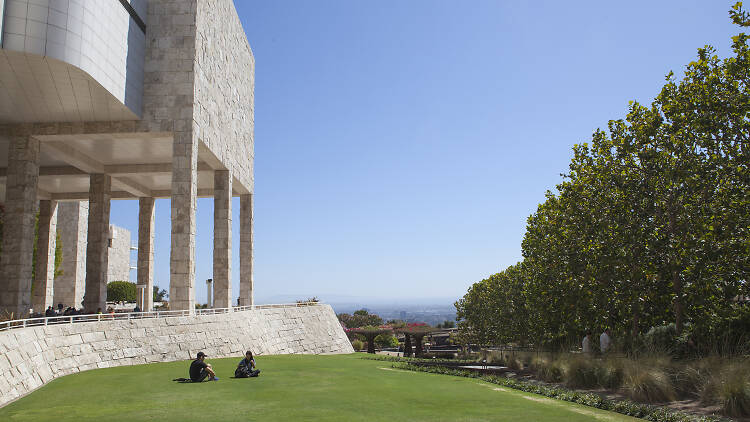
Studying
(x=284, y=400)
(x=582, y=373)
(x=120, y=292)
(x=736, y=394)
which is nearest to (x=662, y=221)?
(x=582, y=373)

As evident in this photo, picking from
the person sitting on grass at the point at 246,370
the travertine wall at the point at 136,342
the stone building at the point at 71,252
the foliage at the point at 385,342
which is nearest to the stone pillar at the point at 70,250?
the stone building at the point at 71,252

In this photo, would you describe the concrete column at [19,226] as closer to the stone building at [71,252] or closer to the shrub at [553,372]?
the stone building at [71,252]

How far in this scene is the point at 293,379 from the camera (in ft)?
55.9

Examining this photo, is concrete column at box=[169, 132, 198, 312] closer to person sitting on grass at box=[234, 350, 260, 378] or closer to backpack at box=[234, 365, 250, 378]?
person sitting on grass at box=[234, 350, 260, 378]

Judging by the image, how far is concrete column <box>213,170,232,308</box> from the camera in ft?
123

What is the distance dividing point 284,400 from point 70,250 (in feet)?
176

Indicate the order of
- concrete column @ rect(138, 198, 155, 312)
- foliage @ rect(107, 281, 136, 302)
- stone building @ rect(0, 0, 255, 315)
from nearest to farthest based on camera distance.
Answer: stone building @ rect(0, 0, 255, 315), concrete column @ rect(138, 198, 155, 312), foliage @ rect(107, 281, 136, 302)

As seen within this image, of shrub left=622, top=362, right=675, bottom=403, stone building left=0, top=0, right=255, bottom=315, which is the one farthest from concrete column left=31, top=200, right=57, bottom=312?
shrub left=622, top=362, right=675, bottom=403

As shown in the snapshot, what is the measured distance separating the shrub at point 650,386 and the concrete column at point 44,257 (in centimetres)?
4322

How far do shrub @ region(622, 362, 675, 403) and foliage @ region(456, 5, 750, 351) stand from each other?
14.1 feet

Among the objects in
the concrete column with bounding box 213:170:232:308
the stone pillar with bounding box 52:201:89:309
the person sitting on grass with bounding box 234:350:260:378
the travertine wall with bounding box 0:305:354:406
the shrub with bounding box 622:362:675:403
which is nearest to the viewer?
the shrub with bounding box 622:362:675:403

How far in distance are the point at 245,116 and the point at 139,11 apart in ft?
45.9

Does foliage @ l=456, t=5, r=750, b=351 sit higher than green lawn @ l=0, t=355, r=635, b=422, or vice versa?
foliage @ l=456, t=5, r=750, b=351

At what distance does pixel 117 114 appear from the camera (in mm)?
29578
